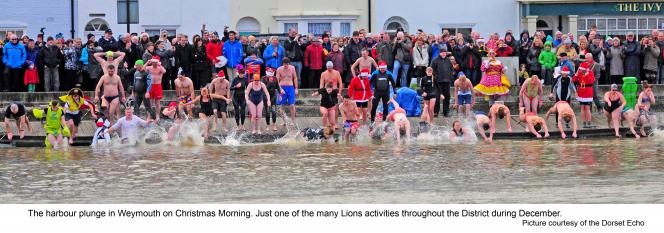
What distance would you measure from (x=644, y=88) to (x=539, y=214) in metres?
14.7

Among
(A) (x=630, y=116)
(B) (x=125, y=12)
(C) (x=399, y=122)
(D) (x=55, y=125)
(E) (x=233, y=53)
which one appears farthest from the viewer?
(B) (x=125, y=12)

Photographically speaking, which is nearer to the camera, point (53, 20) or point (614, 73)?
point (614, 73)

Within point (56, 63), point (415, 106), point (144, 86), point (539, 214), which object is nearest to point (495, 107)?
point (415, 106)

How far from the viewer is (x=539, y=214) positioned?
61.4ft

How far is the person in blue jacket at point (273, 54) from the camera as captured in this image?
114ft

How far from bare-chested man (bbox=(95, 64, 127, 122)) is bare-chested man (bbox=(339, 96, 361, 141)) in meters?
4.73

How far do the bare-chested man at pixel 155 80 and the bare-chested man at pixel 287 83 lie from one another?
8.32 feet

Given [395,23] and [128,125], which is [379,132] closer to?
[128,125]

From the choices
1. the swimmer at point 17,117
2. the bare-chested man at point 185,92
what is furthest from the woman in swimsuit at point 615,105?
the swimmer at point 17,117

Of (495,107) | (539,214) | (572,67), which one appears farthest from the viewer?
(572,67)

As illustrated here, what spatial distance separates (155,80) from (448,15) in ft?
66.2

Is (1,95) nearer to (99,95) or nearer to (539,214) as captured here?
(99,95)

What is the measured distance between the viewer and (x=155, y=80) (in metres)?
33.2

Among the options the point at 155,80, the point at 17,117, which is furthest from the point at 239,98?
the point at 17,117
